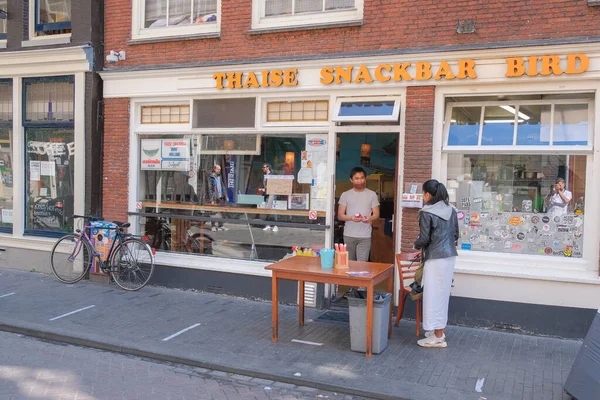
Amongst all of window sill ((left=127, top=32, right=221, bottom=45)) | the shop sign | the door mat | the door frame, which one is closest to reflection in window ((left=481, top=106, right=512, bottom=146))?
the shop sign

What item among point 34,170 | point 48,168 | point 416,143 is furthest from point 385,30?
point 34,170

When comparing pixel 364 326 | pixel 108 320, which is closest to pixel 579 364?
pixel 364 326

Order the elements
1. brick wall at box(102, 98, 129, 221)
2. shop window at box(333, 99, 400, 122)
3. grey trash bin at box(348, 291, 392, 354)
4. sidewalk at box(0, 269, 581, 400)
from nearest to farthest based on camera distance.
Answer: sidewalk at box(0, 269, 581, 400) → grey trash bin at box(348, 291, 392, 354) → shop window at box(333, 99, 400, 122) → brick wall at box(102, 98, 129, 221)

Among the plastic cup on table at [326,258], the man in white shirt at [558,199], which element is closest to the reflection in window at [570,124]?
the man in white shirt at [558,199]

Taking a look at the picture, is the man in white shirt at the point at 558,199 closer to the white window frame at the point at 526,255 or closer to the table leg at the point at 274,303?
the white window frame at the point at 526,255

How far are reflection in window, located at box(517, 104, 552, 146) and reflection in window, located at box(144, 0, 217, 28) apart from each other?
5141 millimetres

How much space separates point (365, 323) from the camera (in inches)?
243

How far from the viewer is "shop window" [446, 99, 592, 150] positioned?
23.2 ft

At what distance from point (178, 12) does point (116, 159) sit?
280 cm

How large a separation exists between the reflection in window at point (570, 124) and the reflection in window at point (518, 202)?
21cm

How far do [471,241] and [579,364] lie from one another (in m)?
2.93

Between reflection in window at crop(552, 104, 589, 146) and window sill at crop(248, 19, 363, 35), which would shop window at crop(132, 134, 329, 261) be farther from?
reflection in window at crop(552, 104, 589, 146)

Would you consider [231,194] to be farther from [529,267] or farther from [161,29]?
[529,267]

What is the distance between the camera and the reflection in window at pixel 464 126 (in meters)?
7.54
